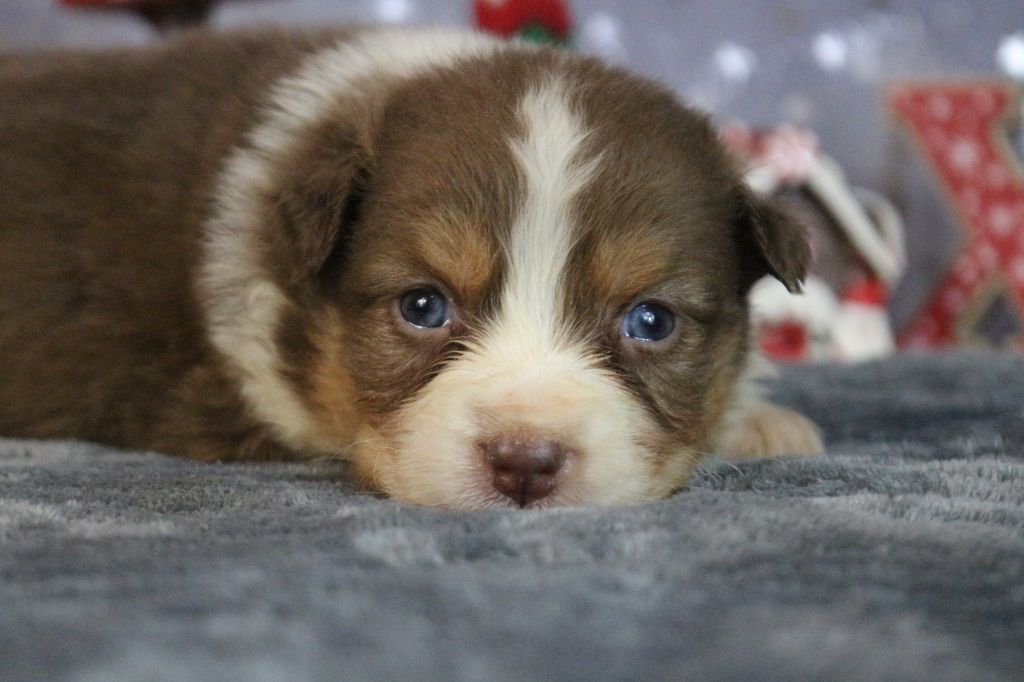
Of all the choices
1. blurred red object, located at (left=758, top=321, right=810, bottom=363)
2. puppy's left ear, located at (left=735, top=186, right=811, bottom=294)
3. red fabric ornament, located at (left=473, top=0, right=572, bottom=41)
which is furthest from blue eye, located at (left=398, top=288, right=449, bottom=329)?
blurred red object, located at (left=758, top=321, right=810, bottom=363)

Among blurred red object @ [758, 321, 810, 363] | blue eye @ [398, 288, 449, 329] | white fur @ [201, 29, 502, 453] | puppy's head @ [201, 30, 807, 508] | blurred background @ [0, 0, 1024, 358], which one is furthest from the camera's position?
blurred background @ [0, 0, 1024, 358]

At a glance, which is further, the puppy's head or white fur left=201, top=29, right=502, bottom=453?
white fur left=201, top=29, right=502, bottom=453

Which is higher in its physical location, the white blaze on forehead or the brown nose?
the white blaze on forehead

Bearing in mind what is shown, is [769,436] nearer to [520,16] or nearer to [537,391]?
[537,391]

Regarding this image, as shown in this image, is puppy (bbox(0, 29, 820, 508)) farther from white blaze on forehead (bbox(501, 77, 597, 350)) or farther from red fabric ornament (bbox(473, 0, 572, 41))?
red fabric ornament (bbox(473, 0, 572, 41))

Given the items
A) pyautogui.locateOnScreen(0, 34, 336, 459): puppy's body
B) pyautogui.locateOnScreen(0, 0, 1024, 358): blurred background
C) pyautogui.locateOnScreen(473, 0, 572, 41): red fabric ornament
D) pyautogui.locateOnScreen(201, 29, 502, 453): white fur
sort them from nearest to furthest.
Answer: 1. pyautogui.locateOnScreen(201, 29, 502, 453): white fur
2. pyautogui.locateOnScreen(0, 34, 336, 459): puppy's body
3. pyautogui.locateOnScreen(473, 0, 572, 41): red fabric ornament
4. pyautogui.locateOnScreen(0, 0, 1024, 358): blurred background

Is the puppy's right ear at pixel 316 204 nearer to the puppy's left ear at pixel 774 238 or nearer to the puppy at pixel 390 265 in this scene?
the puppy at pixel 390 265

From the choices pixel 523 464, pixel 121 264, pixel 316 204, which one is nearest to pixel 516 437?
pixel 523 464
